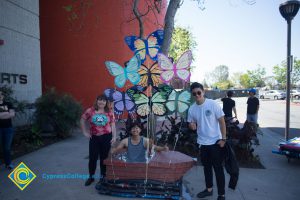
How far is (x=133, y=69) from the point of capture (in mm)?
4516

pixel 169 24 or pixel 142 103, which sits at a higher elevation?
pixel 169 24

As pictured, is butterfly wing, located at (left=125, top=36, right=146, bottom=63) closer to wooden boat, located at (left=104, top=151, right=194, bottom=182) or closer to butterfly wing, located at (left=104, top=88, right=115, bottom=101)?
butterfly wing, located at (left=104, top=88, right=115, bottom=101)

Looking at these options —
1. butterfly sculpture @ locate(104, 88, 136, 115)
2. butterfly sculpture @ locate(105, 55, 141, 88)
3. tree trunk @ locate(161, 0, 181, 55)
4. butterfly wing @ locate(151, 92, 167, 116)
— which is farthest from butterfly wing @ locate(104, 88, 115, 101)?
tree trunk @ locate(161, 0, 181, 55)

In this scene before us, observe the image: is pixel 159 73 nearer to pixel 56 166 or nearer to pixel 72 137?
pixel 56 166

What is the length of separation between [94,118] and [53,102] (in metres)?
4.57

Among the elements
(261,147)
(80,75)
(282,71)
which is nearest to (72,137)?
(80,75)

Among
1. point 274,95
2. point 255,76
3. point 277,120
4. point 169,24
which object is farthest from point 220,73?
point 169,24

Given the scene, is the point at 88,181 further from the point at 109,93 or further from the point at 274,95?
the point at 274,95

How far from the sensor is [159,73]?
15.4 ft

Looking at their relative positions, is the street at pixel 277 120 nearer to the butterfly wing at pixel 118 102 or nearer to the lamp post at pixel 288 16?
the lamp post at pixel 288 16

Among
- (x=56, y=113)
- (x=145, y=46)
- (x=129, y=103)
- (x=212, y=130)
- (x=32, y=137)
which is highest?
(x=145, y=46)

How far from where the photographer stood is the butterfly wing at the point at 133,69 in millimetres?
4492

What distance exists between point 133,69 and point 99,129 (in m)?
1.20

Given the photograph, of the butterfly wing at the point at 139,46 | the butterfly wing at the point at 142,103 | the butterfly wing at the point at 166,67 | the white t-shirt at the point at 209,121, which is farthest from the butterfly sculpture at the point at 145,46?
the white t-shirt at the point at 209,121
